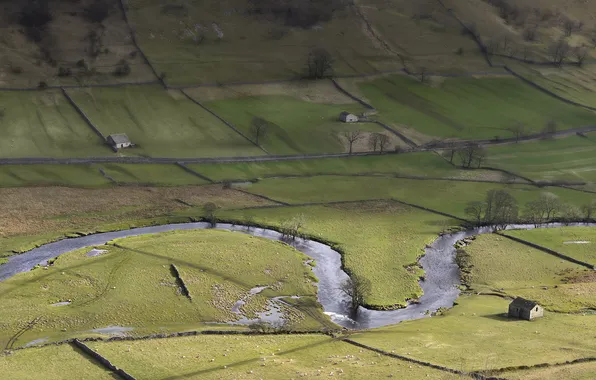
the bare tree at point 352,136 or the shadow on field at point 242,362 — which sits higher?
the shadow on field at point 242,362

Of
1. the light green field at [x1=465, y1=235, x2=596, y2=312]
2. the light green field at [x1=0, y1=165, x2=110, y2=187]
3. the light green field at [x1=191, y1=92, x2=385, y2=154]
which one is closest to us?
the light green field at [x1=465, y1=235, x2=596, y2=312]

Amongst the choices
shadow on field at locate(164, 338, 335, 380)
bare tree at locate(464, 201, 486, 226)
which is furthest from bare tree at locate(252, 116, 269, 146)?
shadow on field at locate(164, 338, 335, 380)

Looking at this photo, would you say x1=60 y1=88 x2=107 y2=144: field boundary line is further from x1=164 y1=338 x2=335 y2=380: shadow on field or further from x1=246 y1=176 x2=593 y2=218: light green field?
x1=164 y1=338 x2=335 y2=380: shadow on field

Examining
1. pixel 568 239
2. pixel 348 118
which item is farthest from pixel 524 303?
pixel 348 118

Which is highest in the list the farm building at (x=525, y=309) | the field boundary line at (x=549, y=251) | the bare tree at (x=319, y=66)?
the bare tree at (x=319, y=66)

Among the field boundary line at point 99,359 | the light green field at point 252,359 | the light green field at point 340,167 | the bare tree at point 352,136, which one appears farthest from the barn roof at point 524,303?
the bare tree at point 352,136

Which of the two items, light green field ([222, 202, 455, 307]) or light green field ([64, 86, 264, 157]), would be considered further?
light green field ([64, 86, 264, 157])

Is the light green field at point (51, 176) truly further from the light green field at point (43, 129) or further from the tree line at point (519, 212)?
the tree line at point (519, 212)

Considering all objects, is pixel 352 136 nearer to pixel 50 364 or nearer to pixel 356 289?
pixel 356 289
